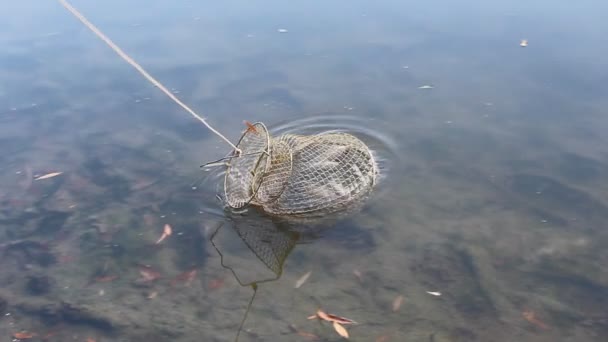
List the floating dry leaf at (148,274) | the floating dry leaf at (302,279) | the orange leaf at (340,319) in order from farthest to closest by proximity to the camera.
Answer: the floating dry leaf at (148,274)
the floating dry leaf at (302,279)
the orange leaf at (340,319)

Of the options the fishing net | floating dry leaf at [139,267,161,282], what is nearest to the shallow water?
floating dry leaf at [139,267,161,282]

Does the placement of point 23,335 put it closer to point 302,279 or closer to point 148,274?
point 148,274

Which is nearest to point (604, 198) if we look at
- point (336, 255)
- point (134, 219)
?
point (336, 255)

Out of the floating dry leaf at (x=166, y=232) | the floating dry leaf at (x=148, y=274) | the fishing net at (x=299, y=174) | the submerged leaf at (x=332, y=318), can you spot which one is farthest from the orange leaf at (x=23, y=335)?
the submerged leaf at (x=332, y=318)

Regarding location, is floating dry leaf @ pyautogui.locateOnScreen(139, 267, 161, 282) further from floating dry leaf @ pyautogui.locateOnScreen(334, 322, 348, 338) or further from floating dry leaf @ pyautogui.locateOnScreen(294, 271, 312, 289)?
floating dry leaf @ pyautogui.locateOnScreen(334, 322, 348, 338)

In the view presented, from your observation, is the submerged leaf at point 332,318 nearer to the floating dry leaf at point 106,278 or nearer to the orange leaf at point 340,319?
the orange leaf at point 340,319

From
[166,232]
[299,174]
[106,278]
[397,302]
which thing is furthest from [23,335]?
[397,302]
